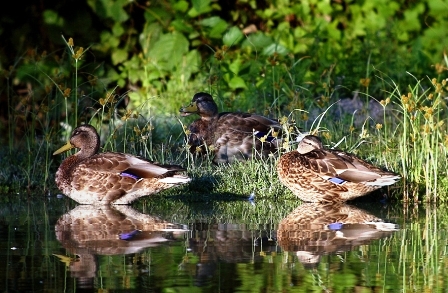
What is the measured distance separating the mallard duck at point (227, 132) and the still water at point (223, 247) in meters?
1.78

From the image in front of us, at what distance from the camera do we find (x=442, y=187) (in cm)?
930

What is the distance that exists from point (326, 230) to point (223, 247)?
95cm

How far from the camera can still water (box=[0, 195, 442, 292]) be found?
5918mm

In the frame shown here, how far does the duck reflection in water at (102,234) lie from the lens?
6523 mm

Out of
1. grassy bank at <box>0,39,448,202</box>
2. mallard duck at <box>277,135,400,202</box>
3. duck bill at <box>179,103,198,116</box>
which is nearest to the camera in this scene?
mallard duck at <box>277,135,400,202</box>

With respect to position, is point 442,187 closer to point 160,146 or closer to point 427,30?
point 160,146

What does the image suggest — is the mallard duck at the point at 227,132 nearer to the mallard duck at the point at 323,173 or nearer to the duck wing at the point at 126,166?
the mallard duck at the point at 323,173

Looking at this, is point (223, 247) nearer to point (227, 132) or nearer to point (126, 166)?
point (126, 166)

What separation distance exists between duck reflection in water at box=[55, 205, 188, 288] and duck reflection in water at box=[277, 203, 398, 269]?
822mm

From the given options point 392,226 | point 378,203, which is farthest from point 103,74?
point 392,226

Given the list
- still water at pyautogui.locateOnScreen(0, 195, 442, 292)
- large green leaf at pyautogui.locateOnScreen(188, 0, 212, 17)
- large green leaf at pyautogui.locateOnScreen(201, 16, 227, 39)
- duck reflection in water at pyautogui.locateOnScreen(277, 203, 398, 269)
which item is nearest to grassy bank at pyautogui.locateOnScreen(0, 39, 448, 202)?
still water at pyautogui.locateOnScreen(0, 195, 442, 292)

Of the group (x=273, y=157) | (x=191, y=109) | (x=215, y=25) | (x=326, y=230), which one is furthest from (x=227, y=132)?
(x=326, y=230)

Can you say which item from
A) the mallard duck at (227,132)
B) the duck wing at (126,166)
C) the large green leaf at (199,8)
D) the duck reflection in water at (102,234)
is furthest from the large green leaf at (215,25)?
the duck reflection in water at (102,234)

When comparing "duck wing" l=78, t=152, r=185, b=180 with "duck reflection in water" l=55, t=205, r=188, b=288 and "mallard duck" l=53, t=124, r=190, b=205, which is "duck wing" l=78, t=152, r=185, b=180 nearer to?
"mallard duck" l=53, t=124, r=190, b=205
